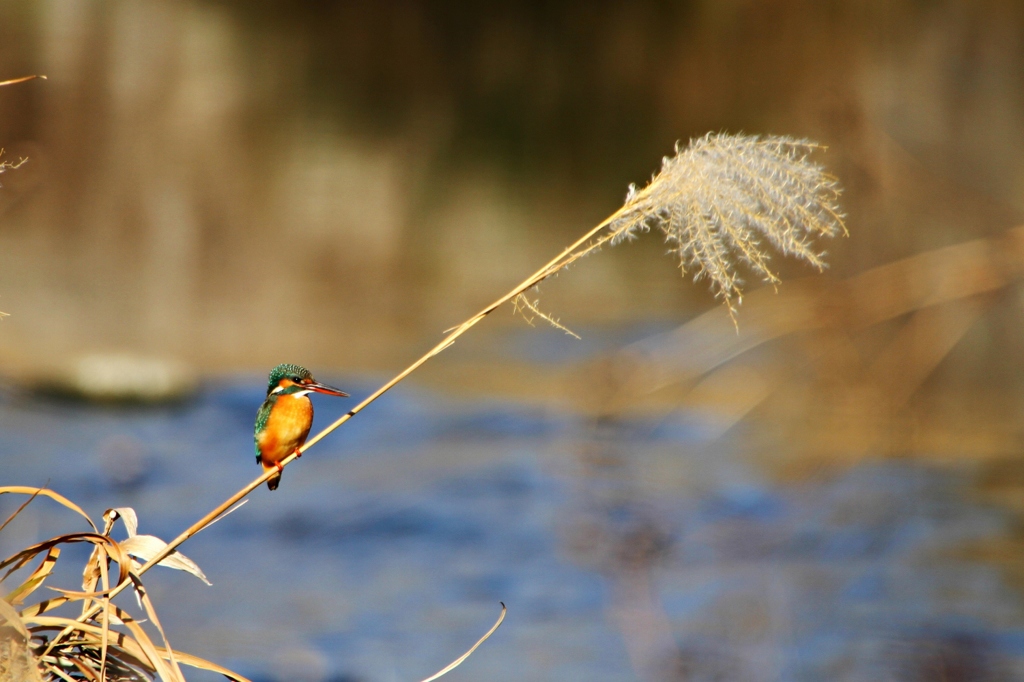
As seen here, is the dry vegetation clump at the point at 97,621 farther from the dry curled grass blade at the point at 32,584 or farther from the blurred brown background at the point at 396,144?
the blurred brown background at the point at 396,144

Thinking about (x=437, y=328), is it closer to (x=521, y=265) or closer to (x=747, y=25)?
(x=521, y=265)

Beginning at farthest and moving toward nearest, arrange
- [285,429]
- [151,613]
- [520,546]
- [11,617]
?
1. [520,546]
2. [285,429]
3. [151,613]
4. [11,617]

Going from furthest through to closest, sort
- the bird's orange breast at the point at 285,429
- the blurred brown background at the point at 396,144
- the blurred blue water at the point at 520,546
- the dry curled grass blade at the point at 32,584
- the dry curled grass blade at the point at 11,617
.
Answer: the blurred brown background at the point at 396,144, the blurred blue water at the point at 520,546, the bird's orange breast at the point at 285,429, the dry curled grass blade at the point at 32,584, the dry curled grass blade at the point at 11,617

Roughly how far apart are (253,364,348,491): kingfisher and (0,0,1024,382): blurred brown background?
321cm

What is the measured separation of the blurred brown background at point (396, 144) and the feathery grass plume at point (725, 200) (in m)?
3.10

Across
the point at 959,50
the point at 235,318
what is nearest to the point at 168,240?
the point at 235,318

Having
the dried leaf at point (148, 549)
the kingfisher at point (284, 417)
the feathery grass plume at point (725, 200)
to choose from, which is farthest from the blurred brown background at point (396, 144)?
the dried leaf at point (148, 549)

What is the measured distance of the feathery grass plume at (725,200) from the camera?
1016mm

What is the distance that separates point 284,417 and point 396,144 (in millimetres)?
7453

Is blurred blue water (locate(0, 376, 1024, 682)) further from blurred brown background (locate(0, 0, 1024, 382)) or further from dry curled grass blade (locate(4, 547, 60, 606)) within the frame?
dry curled grass blade (locate(4, 547, 60, 606))

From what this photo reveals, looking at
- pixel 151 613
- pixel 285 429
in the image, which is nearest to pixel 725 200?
pixel 285 429

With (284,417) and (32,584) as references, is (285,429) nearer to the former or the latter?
(284,417)

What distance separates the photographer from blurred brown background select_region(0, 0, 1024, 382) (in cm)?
609

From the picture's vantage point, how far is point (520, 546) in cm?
420
